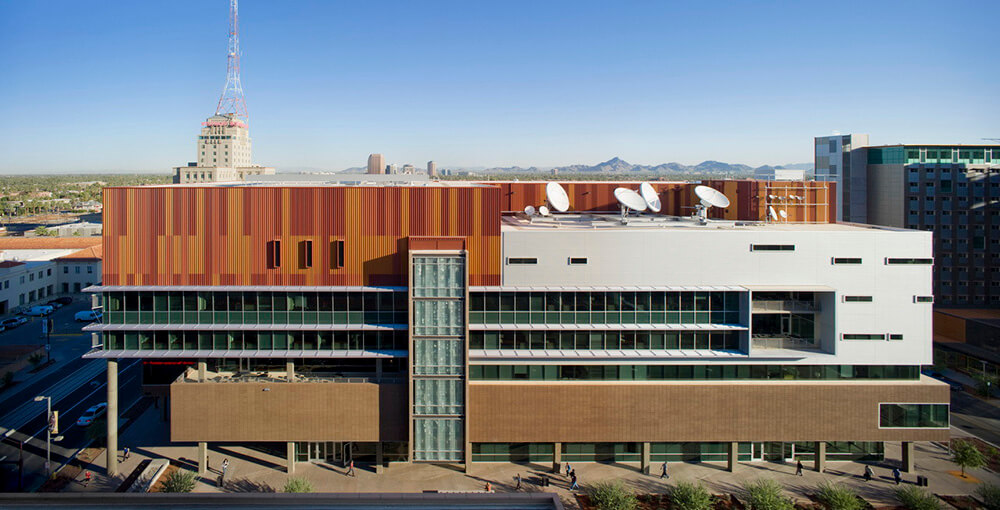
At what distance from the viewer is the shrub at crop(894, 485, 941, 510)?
34.1 m

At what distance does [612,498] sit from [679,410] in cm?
814

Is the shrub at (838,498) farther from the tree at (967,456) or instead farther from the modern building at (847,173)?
the modern building at (847,173)

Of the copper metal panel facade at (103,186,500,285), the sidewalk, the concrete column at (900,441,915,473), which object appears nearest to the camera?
the sidewalk

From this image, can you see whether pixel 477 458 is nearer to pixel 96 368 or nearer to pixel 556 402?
pixel 556 402

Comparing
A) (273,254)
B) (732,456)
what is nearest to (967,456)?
(732,456)

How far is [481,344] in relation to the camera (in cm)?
4019

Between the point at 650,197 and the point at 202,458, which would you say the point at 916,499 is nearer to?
the point at 650,197

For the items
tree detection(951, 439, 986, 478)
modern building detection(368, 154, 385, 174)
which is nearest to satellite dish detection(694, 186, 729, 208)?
tree detection(951, 439, 986, 478)

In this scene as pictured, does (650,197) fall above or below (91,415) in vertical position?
above

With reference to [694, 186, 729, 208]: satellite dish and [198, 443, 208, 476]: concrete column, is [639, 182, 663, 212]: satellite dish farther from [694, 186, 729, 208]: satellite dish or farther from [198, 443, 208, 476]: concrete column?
[198, 443, 208, 476]: concrete column

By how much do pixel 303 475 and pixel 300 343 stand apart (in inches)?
308

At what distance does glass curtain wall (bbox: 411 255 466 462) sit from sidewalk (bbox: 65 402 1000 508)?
179 cm

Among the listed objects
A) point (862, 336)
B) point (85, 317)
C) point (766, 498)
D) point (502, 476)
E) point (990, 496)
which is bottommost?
point (502, 476)

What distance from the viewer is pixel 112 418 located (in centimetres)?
3947
